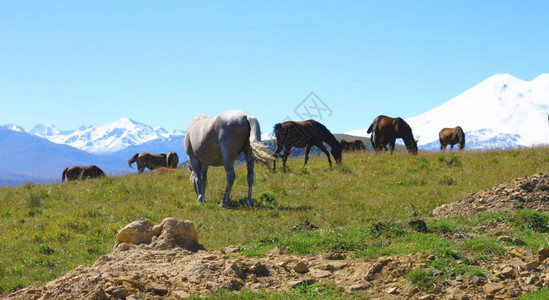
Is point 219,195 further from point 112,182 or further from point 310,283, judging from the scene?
point 310,283

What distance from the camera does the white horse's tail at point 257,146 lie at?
16.1 m

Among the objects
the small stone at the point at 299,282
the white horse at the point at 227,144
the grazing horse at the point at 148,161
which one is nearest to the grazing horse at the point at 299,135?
the white horse at the point at 227,144

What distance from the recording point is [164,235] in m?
10.3

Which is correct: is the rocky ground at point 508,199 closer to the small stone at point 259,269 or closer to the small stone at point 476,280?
the small stone at point 476,280

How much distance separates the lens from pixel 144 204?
56.5 feet

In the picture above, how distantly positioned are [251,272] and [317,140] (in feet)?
62.4

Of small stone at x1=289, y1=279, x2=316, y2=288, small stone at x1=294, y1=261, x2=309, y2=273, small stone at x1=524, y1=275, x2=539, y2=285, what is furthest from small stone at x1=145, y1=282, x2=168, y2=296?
small stone at x1=524, y1=275, x2=539, y2=285

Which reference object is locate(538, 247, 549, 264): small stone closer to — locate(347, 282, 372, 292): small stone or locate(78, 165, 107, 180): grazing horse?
locate(347, 282, 372, 292): small stone

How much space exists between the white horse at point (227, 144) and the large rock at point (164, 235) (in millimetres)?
5920

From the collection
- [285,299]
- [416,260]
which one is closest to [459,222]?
[416,260]

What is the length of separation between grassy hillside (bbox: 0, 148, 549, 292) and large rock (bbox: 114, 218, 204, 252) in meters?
1.01

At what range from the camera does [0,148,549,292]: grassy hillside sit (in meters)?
10.4

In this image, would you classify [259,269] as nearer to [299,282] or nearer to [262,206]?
[299,282]

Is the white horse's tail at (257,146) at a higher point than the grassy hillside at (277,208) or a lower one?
higher
